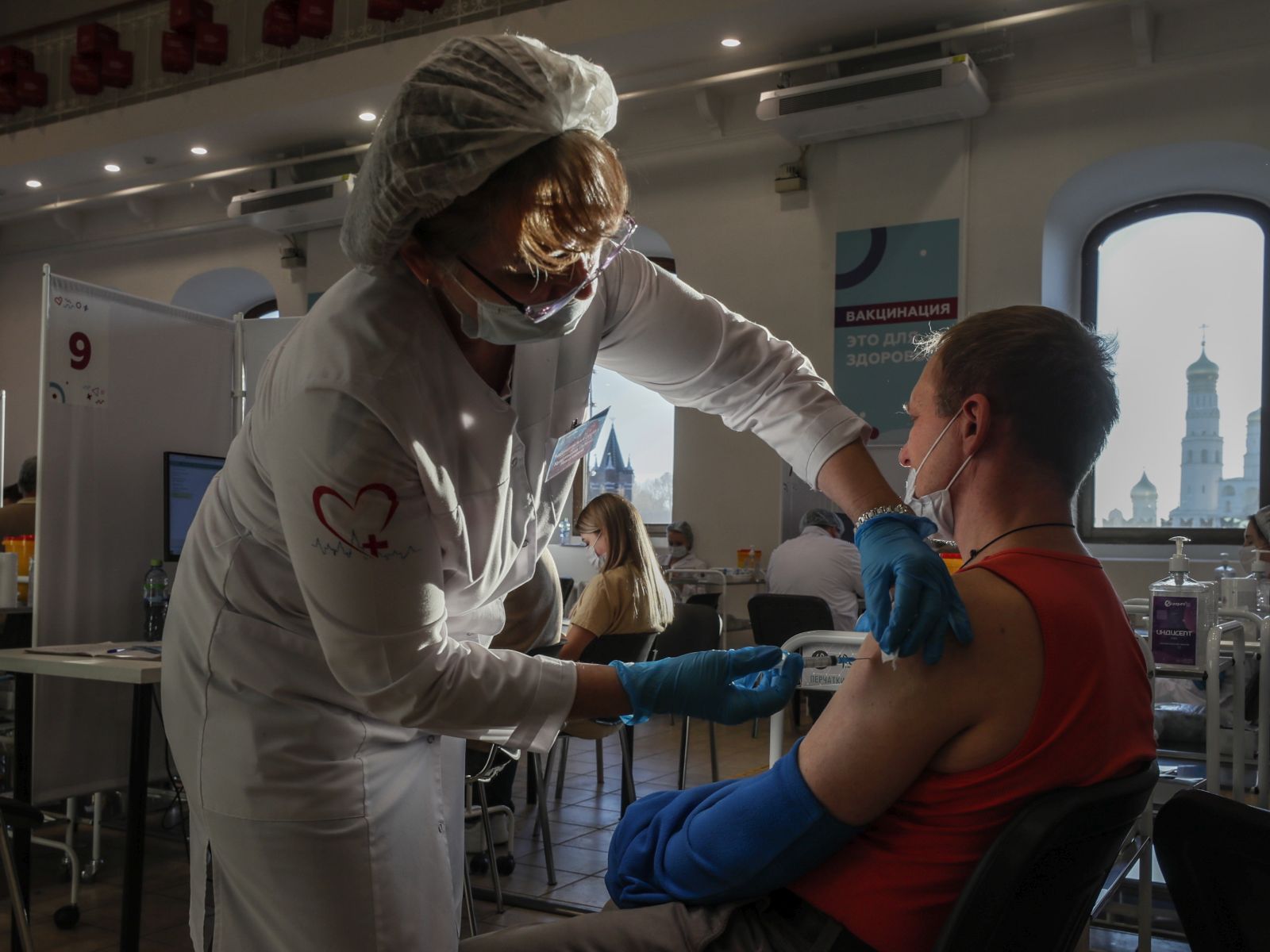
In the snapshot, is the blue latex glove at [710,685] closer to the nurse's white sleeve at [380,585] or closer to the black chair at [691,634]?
the nurse's white sleeve at [380,585]

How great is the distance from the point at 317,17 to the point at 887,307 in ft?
14.0

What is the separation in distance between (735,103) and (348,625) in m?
6.59

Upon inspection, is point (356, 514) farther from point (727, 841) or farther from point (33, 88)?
point (33, 88)

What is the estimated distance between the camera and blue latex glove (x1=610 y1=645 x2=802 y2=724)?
1136 millimetres

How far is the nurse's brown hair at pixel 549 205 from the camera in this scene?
1.00 m

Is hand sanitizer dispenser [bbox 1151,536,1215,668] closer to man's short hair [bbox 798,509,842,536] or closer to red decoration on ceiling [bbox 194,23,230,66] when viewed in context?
man's short hair [bbox 798,509,842,536]

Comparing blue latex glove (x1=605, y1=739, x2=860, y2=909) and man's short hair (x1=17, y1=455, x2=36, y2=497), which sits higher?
man's short hair (x1=17, y1=455, x2=36, y2=497)

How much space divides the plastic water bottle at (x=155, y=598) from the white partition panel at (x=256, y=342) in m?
0.66

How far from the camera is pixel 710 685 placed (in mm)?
1153

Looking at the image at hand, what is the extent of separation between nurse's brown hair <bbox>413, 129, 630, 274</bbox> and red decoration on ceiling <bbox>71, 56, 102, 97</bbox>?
8881mm

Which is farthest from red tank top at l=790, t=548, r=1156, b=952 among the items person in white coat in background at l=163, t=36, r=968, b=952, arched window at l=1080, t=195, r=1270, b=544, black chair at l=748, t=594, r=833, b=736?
arched window at l=1080, t=195, r=1270, b=544

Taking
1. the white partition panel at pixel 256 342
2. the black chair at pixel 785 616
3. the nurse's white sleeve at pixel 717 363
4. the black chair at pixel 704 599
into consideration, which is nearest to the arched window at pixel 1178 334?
the black chair at pixel 704 599

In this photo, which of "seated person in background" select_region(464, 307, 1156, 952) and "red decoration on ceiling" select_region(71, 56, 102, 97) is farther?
"red decoration on ceiling" select_region(71, 56, 102, 97)

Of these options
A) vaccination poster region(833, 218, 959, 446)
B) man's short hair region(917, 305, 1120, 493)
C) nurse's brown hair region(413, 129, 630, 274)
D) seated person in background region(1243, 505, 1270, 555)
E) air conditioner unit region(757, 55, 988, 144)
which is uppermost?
air conditioner unit region(757, 55, 988, 144)
